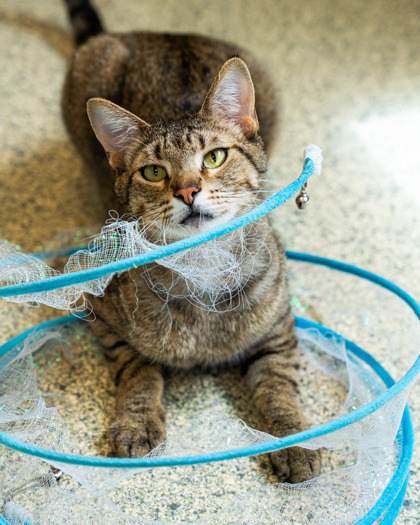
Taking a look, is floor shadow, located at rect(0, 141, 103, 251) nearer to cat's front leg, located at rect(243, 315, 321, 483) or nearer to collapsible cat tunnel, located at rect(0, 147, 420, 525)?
collapsible cat tunnel, located at rect(0, 147, 420, 525)

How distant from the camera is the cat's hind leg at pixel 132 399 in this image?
123 cm

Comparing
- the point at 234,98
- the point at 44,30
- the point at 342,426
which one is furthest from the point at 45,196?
the point at 342,426

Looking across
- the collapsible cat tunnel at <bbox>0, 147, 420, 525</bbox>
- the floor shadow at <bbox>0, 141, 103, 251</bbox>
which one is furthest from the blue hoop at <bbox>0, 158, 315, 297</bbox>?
the floor shadow at <bbox>0, 141, 103, 251</bbox>

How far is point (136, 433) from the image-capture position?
1.24m

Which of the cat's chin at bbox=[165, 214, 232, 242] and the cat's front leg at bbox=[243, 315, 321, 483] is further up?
the cat's chin at bbox=[165, 214, 232, 242]

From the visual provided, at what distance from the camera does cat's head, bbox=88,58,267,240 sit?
1136mm

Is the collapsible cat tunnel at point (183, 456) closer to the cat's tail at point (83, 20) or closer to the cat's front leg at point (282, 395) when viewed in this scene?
the cat's front leg at point (282, 395)

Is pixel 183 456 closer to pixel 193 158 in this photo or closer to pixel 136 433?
pixel 136 433

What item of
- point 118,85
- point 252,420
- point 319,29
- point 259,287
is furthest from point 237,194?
point 319,29

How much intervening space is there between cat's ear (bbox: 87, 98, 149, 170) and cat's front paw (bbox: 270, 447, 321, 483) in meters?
0.77

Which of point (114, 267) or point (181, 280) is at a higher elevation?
point (114, 267)

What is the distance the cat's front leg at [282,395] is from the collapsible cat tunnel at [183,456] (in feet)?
0.13

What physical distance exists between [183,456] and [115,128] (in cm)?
74

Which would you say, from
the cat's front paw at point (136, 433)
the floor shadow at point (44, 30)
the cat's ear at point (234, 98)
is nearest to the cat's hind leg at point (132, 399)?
the cat's front paw at point (136, 433)
